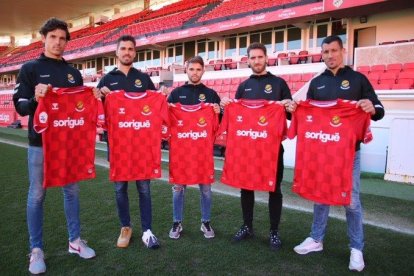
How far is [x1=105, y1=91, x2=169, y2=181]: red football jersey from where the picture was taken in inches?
129

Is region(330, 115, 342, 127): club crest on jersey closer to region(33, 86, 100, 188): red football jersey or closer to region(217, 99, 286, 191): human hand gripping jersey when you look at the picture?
region(217, 99, 286, 191): human hand gripping jersey

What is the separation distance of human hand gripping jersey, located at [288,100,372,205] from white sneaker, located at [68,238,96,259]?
6.56ft

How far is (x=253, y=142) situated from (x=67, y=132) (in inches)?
69.9

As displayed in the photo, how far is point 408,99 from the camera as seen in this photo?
6766mm

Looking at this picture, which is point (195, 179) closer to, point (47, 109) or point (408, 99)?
point (47, 109)

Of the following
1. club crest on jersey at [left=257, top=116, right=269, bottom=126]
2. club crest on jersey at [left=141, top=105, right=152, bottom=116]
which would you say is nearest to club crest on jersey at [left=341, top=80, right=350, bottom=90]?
club crest on jersey at [left=257, top=116, right=269, bottom=126]

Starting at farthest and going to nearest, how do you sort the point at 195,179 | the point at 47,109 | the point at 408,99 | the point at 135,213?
the point at 408,99
the point at 135,213
the point at 195,179
the point at 47,109

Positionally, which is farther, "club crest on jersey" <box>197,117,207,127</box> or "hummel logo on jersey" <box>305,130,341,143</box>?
"club crest on jersey" <box>197,117,207,127</box>

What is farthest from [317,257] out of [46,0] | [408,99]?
[46,0]

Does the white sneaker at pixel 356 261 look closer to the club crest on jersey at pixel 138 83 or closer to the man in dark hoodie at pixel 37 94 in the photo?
the man in dark hoodie at pixel 37 94

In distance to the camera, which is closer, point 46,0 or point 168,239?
point 168,239

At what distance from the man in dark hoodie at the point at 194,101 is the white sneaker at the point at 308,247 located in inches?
35.4

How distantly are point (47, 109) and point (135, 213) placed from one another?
2.02 metres

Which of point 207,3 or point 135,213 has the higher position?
point 207,3
